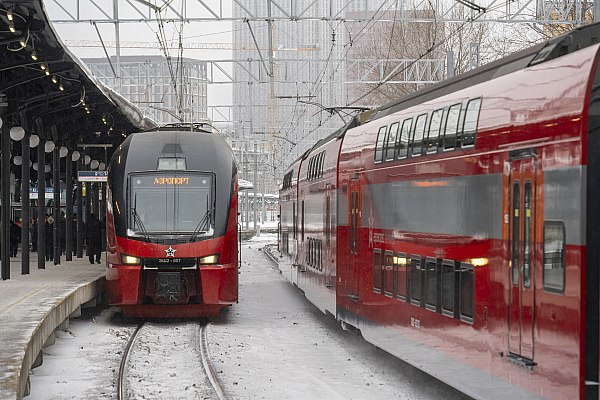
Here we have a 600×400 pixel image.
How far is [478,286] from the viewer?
29.5 ft

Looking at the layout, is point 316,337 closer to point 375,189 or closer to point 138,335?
point 138,335

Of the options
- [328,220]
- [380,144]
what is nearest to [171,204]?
[328,220]

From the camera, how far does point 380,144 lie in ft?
42.1

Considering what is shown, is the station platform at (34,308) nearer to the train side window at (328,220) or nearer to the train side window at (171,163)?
the train side window at (171,163)

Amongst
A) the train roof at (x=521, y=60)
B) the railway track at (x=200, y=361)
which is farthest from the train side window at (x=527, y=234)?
the railway track at (x=200, y=361)

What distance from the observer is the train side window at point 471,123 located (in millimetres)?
9242

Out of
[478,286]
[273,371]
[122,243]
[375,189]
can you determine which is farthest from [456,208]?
[122,243]

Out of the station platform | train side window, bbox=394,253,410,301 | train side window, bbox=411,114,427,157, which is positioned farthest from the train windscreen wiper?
train side window, bbox=411,114,427,157

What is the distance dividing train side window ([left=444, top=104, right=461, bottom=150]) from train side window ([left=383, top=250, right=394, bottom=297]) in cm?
247

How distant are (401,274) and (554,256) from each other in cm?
446

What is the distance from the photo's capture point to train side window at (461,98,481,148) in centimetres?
924

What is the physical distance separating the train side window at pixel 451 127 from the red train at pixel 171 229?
8.05 m

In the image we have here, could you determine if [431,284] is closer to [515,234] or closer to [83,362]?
[515,234]

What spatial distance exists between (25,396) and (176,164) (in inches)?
288
